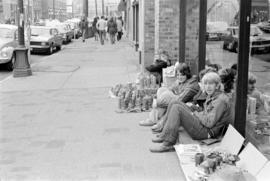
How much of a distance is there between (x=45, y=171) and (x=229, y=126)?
6.94ft

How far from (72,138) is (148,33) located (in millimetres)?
6004

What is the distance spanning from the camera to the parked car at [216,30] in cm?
613

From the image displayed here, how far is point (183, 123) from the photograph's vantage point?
4.93 m

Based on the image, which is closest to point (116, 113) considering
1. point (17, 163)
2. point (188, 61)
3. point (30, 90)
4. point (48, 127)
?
point (48, 127)

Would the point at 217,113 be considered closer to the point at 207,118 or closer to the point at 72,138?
the point at 207,118

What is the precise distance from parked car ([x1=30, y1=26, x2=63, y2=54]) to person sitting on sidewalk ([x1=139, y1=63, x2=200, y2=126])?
48.0 feet

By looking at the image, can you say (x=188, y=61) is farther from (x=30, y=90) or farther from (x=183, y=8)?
(x=30, y=90)

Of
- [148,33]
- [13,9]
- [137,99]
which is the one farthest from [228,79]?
[13,9]

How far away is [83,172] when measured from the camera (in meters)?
4.49

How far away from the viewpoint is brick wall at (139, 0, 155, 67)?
434 inches

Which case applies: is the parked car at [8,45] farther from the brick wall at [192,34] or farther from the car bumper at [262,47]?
the car bumper at [262,47]

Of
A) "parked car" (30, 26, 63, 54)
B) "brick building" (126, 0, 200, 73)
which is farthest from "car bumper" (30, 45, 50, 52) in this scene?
"brick building" (126, 0, 200, 73)

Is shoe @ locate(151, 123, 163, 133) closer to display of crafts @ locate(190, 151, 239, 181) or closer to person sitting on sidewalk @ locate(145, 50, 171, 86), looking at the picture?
display of crafts @ locate(190, 151, 239, 181)

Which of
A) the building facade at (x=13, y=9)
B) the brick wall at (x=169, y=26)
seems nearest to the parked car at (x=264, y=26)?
the brick wall at (x=169, y=26)
